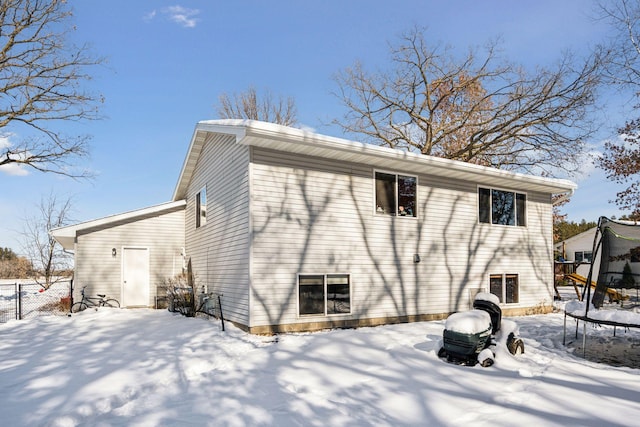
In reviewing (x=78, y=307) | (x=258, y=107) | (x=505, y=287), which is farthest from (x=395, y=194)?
(x=258, y=107)

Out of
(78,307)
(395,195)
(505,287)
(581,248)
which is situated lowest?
(78,307)

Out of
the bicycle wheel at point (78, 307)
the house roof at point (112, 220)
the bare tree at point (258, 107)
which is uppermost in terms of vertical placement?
the bare tree at point (258, 107)

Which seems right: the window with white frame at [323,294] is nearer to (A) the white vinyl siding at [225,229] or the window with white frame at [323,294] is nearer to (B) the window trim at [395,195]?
(A) the white vinyl siding at [225,229]

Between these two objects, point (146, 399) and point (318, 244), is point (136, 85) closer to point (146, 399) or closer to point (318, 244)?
point (318, 244)

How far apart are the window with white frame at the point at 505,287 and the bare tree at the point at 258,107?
1803cm

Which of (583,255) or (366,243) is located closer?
(366,243)

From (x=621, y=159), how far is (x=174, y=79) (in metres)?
18.3

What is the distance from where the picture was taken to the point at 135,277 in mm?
12953

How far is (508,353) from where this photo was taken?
6.47 metres

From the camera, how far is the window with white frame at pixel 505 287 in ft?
39.0

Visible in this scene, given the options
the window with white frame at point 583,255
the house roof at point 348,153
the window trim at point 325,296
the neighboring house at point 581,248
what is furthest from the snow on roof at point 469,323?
the window with white frame at point 583,255

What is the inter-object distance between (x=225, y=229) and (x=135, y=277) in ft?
15.6

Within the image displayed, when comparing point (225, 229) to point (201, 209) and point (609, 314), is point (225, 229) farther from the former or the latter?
point (609, 314)

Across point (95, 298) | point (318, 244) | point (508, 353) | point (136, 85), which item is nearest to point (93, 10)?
point (136, 85)
